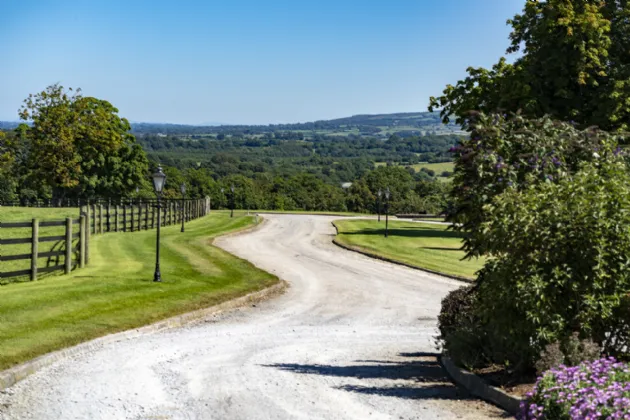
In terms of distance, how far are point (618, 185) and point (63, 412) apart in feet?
27.3

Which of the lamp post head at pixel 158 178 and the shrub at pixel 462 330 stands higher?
the lamp post head at pixel 158 178

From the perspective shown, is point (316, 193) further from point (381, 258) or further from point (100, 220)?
point (381, 258)

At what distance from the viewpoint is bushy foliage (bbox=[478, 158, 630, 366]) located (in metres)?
10.8

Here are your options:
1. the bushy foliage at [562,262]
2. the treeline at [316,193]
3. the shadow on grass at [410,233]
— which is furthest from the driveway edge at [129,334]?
the treeline at [316,193]

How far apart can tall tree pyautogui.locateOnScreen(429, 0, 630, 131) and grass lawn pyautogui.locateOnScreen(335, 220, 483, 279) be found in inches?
345

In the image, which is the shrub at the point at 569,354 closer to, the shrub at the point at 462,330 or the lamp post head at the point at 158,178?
the shrub at the point at 462,330

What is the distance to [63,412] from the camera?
10484mm

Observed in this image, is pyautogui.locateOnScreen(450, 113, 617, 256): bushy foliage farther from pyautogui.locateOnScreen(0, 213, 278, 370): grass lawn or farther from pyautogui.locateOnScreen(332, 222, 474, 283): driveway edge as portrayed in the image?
pyautogui.locateOnScreen(332, 222, 474, 283): driveway edge

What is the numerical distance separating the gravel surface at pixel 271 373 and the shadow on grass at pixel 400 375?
0.06 ft

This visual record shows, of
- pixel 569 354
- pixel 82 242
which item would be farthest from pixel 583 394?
pixel 82 242

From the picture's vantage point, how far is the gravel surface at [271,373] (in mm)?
10703

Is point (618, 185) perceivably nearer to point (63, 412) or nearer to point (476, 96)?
point (63, 412)

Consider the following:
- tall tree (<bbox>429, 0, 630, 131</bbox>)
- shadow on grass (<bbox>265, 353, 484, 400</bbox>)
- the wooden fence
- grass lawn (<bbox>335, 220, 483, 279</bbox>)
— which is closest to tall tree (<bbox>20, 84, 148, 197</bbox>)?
the wooden fence

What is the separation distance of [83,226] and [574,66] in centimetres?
2981
